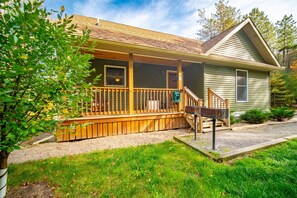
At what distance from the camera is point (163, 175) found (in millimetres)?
2477

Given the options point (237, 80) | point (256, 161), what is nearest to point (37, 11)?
point (256, 161)

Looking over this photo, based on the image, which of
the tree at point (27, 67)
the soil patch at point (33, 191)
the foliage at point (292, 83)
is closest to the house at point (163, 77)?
the soil patch at point (33, 191)

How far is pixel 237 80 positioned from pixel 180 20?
980 cm

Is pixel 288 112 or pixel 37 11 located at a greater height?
pixel 37 11

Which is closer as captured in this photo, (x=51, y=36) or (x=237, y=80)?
(x=51, y=36)

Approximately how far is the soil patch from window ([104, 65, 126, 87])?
5.44 metres

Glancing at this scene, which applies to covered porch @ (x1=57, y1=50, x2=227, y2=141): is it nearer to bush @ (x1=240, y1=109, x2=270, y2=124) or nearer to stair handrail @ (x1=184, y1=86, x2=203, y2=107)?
stair handrail @ (x1=184, y1=86, x2=203, y2=107)

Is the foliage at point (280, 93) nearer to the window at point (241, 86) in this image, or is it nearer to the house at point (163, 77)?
the house at point (163, 77)

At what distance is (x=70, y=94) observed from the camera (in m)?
1.94

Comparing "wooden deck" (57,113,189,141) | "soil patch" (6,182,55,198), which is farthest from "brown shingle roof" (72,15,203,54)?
"soil patch" (6,182,55,198)

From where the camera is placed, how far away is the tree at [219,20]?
717 inches

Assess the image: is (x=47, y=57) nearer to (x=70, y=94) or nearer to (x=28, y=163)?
(x=70, y=94)

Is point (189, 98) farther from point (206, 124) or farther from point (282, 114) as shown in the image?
point (282, 114)

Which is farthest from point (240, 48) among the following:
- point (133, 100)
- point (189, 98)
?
point (133, 100)
